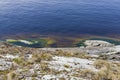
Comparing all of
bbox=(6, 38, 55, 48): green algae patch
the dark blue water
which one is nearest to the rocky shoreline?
bbox=(6, 38, 55, 48): green algae patch

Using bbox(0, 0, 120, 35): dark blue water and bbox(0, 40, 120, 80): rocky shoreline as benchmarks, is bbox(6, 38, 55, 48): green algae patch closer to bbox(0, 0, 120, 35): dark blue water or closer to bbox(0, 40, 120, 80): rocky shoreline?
bbox(0, 0, 120, 35): dark blue water

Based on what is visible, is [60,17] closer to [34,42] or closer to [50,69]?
[34,42]

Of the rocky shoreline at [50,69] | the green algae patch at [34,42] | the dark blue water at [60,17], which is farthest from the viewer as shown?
the dark blue water at [60,17]

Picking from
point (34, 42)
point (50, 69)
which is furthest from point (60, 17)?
point (50, 69)

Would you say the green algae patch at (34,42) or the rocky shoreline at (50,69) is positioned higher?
the rocky shoreline at (50,69)

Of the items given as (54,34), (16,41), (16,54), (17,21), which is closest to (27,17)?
(17,21)

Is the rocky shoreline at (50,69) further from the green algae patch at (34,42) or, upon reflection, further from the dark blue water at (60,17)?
the dark blue water at (60,17)

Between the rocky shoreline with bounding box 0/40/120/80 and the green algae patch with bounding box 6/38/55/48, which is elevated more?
the rocky shoreline with bounding box 0/40/120/80

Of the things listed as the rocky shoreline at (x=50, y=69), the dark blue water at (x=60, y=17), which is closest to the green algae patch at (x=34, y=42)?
the dark blue water at (x=60, y=17)

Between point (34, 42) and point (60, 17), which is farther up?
point (60, 17)
